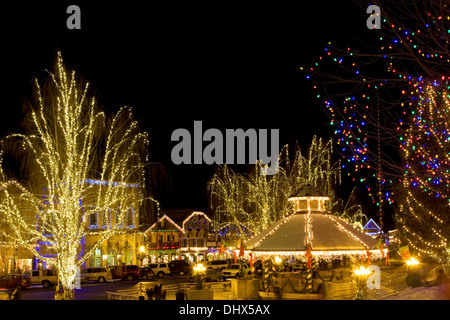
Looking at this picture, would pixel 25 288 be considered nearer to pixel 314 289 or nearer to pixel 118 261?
pixel 118 261

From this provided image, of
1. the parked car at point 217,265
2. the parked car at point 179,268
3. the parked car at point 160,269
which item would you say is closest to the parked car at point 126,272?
the parked car at point 160,269

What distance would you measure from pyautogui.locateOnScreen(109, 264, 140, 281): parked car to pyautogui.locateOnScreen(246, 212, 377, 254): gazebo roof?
23784mm

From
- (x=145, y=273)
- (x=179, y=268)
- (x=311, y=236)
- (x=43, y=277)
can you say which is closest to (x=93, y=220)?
(x=145, y=273)

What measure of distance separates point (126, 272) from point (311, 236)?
27431 millimetres

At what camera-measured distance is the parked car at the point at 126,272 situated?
1815 inches

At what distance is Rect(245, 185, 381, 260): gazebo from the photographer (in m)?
23.0

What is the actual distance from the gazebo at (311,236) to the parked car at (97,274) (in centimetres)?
2359

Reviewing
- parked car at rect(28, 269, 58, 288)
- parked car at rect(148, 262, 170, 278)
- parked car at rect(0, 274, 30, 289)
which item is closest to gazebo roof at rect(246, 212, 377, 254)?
parked car at rect(0, 274, 30, 289)

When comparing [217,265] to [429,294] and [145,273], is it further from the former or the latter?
[429,294]

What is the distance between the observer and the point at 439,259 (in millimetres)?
36781

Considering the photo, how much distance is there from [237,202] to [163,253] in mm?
34265

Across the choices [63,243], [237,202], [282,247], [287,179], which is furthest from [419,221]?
[63,243]

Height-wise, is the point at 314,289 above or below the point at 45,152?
below

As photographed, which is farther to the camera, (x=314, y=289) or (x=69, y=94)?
(x=314, y=289)
